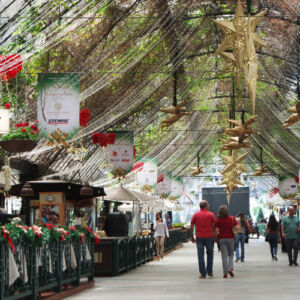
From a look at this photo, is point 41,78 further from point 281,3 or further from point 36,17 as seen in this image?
point 281,3

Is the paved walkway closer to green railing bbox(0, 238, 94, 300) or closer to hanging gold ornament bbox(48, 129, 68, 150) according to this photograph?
green railing bbox(0, 238, 94, 300)

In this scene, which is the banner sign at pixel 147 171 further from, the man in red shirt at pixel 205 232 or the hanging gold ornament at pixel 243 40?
the hanging gold ornament at pixel 243 40

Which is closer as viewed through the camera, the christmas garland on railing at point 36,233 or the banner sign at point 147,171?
the christmas garland on railing at point 36,233

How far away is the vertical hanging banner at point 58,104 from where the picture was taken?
1396 centimetres

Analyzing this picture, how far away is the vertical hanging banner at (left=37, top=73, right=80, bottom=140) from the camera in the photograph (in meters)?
14.0

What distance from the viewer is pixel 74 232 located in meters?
12.9

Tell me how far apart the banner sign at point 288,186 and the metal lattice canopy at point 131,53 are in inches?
611

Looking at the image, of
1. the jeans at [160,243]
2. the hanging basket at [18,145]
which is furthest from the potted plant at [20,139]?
the jeans at [160,243]

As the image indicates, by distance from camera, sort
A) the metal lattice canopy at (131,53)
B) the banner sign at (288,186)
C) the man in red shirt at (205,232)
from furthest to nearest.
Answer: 1. the banner sign at (288,186)
2. the man in red shirt at (205,232)
3. the metal lattice canopy at (131,53)

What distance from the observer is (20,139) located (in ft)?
45.7

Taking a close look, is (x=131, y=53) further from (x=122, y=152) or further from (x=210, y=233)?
(x=122, y=152)

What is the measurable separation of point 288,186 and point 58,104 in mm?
30055

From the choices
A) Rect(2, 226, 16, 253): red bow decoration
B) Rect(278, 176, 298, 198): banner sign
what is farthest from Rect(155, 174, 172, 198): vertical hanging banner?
Rect(2, 226, 16, 253): red bow decoration

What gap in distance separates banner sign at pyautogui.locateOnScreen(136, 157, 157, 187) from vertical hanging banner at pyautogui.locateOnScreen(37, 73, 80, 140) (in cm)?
1559
